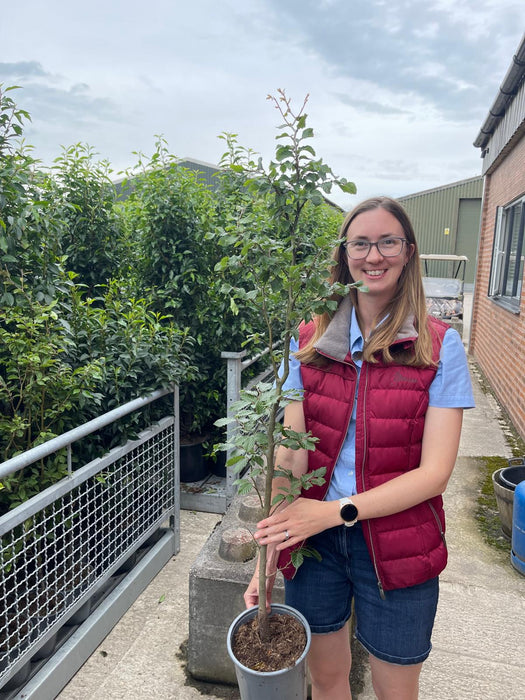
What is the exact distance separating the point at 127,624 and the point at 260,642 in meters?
1.63

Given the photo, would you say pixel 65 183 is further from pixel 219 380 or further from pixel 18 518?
pixel 18 518

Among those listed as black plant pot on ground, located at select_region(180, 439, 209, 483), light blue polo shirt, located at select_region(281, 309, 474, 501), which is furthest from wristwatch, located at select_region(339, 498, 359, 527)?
black plant pot on ground, located at select_region(180, 439, 209, 483)

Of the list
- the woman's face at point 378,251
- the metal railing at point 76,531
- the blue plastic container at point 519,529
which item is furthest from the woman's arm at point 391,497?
the blue plastic container at point 519,529

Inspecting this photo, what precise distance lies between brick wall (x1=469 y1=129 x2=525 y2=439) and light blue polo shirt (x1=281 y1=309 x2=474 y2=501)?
4.83 metres

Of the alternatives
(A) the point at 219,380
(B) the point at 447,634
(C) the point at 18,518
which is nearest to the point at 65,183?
(A) the point at 219,380

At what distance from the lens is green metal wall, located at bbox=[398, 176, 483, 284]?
28.8 m

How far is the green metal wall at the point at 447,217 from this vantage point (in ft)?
94.5

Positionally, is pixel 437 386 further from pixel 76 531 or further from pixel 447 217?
pixel 447 217

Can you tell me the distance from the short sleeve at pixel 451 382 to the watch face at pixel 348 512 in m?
0.37

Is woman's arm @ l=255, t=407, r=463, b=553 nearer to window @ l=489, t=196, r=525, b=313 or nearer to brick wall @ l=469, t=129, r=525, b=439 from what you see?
brick wall @ l=469, t=129, r=525, b=439

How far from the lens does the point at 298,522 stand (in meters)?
1.45

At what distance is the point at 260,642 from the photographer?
1530mm

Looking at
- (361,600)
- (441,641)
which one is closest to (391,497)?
(361,600)

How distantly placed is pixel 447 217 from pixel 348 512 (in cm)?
3049
